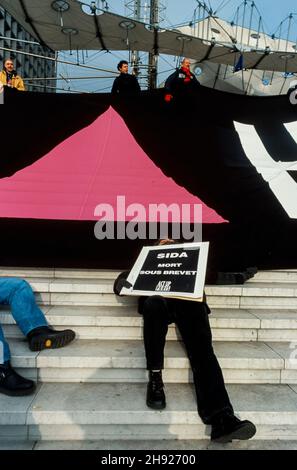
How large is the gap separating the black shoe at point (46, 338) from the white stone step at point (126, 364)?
0.04 m

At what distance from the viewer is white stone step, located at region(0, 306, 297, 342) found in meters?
2.95

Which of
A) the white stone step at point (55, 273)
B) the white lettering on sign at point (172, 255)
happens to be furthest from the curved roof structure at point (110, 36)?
the white lettering on sign at point (172, 255)

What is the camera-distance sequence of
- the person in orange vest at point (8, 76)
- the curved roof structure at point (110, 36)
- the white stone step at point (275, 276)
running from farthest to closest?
the curved roof structure at point (110, 36) → the person in orange vest at point (8, 76) → the white stone step at point (275, 276)

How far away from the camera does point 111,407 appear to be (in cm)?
228

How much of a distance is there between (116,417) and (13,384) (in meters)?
0.71

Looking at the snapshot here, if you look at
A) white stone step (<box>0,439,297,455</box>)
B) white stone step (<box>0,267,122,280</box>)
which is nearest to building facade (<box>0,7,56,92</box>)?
white stone step (<box>0,267,122,280</box>)

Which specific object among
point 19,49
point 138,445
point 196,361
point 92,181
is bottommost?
point 138,445

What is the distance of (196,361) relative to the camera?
7.93ft

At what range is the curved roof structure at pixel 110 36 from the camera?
859 centimetres

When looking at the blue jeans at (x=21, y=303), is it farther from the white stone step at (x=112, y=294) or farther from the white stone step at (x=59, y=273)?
the white stone step at (x=59, y=273)

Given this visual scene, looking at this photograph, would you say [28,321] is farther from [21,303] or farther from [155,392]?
[155,392]

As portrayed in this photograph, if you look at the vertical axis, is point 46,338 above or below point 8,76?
below

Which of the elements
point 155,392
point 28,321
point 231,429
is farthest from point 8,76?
point 231,429

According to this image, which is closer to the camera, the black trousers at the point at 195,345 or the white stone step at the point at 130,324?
the black trousers at the point at 195,345
